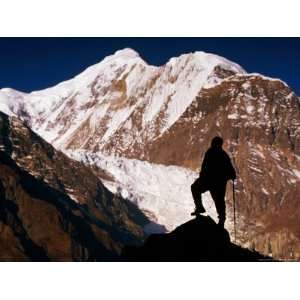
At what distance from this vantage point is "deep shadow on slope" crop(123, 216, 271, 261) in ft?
116

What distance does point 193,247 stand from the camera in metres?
35.9

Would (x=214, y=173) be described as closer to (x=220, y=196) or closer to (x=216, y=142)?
(x=220, y=196)

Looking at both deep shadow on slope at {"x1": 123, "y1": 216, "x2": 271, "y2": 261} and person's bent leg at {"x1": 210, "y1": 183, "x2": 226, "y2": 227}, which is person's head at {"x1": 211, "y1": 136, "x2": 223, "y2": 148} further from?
deep shadow on slope at {"x1": 123, "y1": 216, "x2": 271, "y2": 261}

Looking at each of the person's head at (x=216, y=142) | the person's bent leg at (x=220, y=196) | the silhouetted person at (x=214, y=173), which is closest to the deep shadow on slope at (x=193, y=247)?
the person's bent leg at (x=220, y=196)

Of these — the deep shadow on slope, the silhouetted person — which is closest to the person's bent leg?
the silhouetted person

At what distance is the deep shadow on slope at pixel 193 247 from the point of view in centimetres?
3550

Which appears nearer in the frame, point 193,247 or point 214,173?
point 214,173

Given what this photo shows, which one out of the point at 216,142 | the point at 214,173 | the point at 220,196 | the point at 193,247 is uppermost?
the point at 216,142

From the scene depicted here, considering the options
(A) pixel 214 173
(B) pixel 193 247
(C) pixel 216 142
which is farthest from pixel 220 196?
(B) pixel 193 247

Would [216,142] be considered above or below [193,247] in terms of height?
above

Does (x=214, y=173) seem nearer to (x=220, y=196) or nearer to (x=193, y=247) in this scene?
(x=220, y=196)
